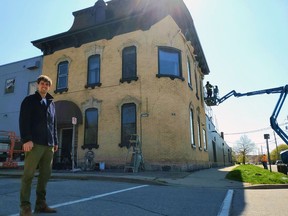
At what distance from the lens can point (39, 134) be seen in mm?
3820

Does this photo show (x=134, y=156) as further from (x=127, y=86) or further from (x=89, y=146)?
(x=127, y=86)

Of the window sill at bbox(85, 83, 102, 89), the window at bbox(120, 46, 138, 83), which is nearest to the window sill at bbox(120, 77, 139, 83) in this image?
the window at bbox(120, 46, 138, 83)

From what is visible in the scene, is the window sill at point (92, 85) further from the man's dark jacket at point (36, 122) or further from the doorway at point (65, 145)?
the man's dark jacket at point (36, 122)

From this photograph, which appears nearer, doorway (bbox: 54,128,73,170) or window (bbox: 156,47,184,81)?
window (bbox: 156,47,184,81)

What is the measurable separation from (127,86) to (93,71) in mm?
2931

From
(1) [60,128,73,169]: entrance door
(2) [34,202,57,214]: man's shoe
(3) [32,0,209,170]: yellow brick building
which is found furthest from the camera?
(1) [60,128,73,169]: entrance door

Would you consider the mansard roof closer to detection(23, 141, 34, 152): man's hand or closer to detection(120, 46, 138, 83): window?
detection(120, 46, 138, 83): window

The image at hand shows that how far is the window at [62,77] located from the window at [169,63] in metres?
6.37

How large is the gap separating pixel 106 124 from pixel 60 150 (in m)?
3.72

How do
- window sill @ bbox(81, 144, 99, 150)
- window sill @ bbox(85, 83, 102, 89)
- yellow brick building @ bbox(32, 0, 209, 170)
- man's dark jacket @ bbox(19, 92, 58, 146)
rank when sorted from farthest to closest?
window sill @ bbox(85, 83, 102, 89)
window sill @ bbox(81, 144, 99, 150)
yellow brick building @ bbox(32, 0, 209, 170)
man's dark jacket @ bbox(19, 92, 58, 146)

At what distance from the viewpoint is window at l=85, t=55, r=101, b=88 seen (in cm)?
1605

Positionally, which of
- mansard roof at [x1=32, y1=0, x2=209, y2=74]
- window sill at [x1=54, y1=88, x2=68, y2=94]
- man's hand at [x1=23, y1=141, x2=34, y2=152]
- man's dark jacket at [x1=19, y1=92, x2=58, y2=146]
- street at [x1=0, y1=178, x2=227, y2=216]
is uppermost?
mansard roof at [x1=32, y1=0, x2=209, y2=74]

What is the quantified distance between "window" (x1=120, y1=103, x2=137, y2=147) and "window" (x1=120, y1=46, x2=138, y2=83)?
154cm

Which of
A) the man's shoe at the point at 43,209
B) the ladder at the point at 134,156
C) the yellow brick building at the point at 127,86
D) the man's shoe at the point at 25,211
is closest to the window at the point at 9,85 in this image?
the yellow brick building at the point at 127,86
